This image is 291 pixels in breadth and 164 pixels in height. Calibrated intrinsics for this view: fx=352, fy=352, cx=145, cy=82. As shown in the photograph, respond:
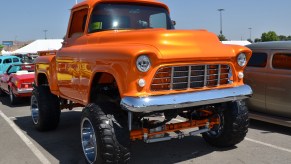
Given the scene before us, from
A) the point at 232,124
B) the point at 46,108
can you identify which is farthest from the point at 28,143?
the point at 232,124

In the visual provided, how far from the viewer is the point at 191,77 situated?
14.8ft

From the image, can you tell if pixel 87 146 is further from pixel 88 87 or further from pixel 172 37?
pixel 172 37

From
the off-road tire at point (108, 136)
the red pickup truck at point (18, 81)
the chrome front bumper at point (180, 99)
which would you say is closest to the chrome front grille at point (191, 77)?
the chrome front bumper at point (180, 99)

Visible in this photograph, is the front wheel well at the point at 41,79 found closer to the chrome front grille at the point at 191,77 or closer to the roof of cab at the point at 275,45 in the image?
the chrome front grille at the point at 191,77

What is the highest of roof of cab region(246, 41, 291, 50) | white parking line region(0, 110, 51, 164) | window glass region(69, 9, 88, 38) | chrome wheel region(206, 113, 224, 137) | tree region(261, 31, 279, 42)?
tree region(261, 31, 279, 42)

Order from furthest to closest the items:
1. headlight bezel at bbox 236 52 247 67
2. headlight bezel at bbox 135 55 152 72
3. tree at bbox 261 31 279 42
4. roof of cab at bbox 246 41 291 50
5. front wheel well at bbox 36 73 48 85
Result: tree at bbox 261 31 279 42, front wheel well at bbox 36 73 48 85, roof of cab at bbox 246 41 291 50, headlight bezel at bbox 236 52 247 67, headlight bezel at bbox 135 55 152 72

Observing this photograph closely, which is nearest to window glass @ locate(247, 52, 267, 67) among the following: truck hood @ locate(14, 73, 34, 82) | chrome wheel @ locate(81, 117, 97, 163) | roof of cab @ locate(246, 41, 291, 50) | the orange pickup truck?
roof of cab @ locate(246, 41, 291, 50)

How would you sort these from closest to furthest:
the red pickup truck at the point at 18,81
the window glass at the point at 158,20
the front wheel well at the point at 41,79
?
the window glass at the point at 158,20
the front wheel well at the point at 41,79
the red pickup truck at the point at 18,81

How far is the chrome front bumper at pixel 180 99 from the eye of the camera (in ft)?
13.0

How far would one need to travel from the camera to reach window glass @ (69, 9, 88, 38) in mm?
5824

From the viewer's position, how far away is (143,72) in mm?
4109

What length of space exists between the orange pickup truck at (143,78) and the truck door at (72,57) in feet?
0.06

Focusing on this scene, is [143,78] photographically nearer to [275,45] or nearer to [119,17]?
[119,17]

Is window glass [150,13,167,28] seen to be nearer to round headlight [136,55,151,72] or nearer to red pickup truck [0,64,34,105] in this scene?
round headlight [136,55,151,72]
